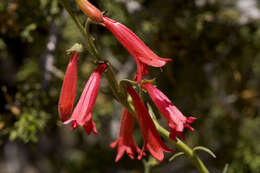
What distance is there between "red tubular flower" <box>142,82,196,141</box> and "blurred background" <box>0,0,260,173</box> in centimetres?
82

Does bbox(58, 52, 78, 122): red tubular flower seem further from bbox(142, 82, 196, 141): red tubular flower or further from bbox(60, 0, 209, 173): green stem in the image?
bbox(142, 82, 196, 141): red tubular flower

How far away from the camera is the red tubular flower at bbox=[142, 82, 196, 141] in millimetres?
1551

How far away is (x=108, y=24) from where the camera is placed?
1.55 meters

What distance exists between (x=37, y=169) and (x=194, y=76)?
20.2 ft

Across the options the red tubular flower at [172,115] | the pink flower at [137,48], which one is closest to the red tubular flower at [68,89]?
the pink flower at [137,48]

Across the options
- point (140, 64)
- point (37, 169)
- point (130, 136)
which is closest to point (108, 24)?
point (140, 64)

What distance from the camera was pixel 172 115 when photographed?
62.8 inches

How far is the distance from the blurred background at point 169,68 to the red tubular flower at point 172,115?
824mm

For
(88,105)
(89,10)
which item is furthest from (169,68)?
(89,10)

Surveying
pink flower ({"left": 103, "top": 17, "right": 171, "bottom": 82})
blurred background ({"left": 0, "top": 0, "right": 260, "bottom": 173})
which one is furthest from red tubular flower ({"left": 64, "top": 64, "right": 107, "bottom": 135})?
blurred background ({"left": 0, "top": 0, "right": 260, "bottom": 173})

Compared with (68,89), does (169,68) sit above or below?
below

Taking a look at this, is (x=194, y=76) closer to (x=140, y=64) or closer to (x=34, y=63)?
(x=34, y=63)

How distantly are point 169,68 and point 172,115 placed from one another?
149 cm

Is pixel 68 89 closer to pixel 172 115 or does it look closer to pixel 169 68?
pixel 172 115
